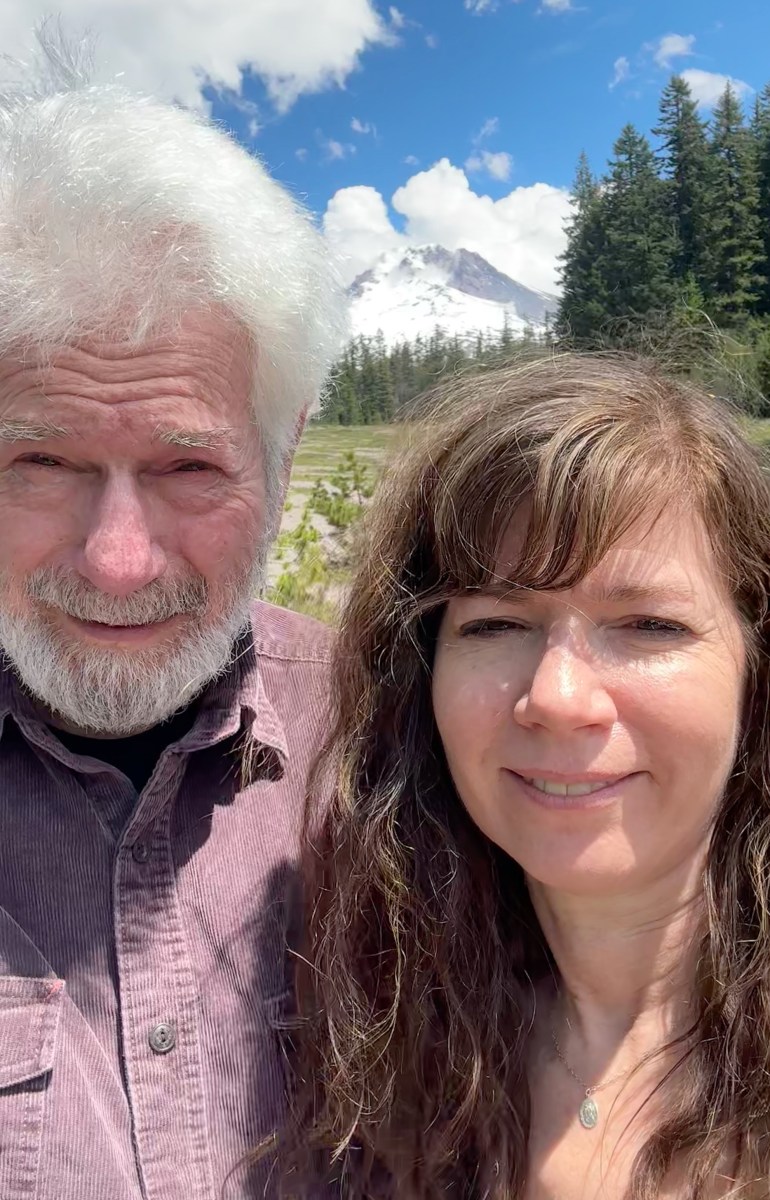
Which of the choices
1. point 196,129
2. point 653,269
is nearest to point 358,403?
point 653,269

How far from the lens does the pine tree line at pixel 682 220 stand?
1415 inches

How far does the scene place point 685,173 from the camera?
41.7 metres

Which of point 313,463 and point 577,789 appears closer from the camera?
point 577,789

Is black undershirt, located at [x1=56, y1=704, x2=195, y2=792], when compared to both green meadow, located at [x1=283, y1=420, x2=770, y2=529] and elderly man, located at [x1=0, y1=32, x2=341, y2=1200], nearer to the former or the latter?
elderly man, located at [x1=0, y1=32, x2=341, y2=1200]

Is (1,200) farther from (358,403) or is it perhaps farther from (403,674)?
(358,403)

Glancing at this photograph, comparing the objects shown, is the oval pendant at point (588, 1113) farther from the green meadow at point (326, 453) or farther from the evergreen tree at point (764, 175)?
the evergreen tree at point (764, 175)

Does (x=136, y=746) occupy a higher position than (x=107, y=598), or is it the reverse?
(x=107, y=598)

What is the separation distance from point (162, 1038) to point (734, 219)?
146 ft

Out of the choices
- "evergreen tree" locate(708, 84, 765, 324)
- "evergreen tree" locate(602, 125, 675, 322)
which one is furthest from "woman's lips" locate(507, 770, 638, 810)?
"evergreen tree" locate(708, 84, 765, 324)

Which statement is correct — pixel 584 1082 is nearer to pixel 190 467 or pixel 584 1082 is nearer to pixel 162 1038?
pixel 162 1038

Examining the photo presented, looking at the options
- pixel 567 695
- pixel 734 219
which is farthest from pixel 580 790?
pixel 734 219

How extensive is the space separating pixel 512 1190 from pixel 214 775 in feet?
2.69

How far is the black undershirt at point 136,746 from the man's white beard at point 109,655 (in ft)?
0.25

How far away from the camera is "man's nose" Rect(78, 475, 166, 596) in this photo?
1408 mm
